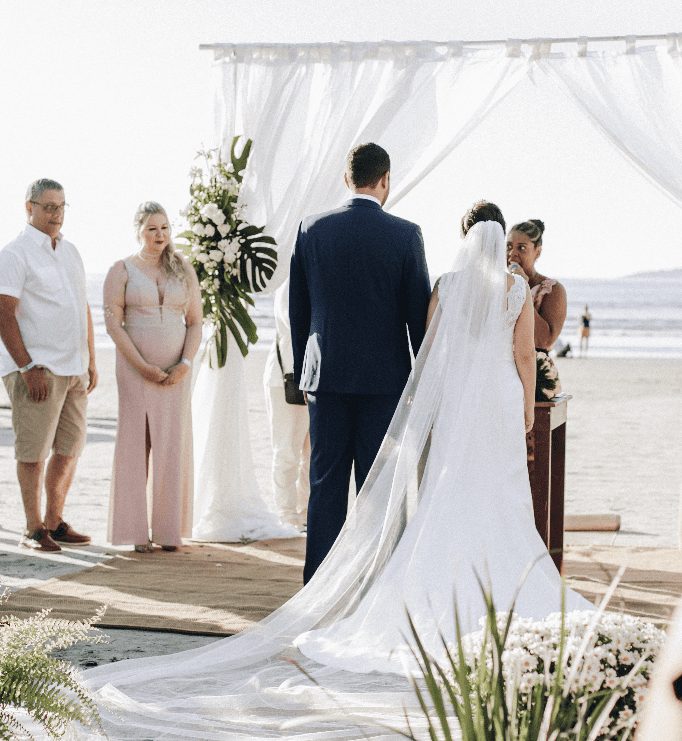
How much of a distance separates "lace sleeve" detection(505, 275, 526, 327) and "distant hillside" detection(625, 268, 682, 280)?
52193 millimetres

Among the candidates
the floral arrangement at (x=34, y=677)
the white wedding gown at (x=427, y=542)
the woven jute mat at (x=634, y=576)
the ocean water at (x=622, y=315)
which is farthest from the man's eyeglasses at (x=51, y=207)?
the ocean water at (x=622, y=315)

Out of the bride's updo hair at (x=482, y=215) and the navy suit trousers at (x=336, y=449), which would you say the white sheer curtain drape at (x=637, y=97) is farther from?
the navy suit trousers at (x=336, y=449)

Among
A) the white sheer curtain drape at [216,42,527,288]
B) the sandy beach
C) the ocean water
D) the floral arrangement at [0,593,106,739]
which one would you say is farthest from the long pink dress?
the ocean water

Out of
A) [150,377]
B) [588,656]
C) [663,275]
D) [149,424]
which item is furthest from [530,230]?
[663,275]

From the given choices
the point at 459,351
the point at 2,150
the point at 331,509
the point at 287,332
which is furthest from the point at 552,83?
the point at 2,150

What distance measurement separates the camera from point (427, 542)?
4.54 m

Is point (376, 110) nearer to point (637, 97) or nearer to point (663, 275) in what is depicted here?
point (637, 97)

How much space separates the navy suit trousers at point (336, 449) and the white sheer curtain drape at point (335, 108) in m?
2.08

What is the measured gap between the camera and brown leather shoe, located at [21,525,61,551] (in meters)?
6.25

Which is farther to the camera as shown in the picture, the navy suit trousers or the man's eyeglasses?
the man's eyeglasses

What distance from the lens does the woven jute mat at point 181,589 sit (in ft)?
15.9

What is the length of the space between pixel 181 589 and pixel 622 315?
37.0m

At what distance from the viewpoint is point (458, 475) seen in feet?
15.3

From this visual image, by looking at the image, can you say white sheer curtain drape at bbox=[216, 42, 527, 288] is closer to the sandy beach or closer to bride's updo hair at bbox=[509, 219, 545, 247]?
bride's updo hair at bbox=[509, 219, 545, 247]
